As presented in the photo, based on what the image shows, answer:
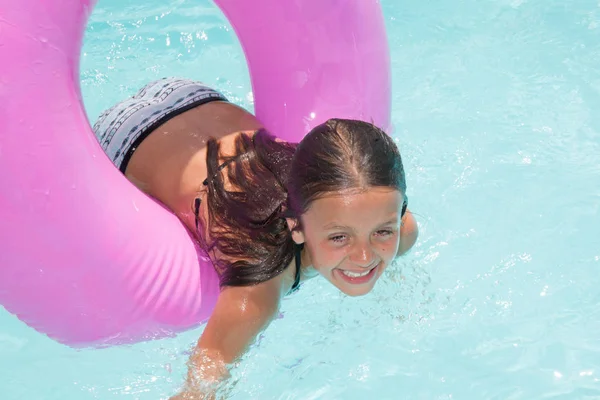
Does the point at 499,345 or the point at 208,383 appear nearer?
the point at 208,383

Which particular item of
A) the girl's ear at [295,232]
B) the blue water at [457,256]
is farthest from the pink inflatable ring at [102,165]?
the blue water at [457,256]

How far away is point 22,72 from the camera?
200cm

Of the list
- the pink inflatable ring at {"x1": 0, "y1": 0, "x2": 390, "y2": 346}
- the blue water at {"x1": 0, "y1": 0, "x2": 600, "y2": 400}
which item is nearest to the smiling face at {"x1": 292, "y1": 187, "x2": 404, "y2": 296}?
the pink inflatable ring at {"x1": 0, "y1": 0, "x2": 390, "y2": 346}

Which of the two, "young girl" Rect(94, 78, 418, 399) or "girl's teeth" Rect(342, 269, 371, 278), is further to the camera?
"girl's teeth" Rect(342, 269, 371, 278)

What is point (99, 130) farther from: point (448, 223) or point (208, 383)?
point (448, 223)

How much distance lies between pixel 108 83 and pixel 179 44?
0.46m

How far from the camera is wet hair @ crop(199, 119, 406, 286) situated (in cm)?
204

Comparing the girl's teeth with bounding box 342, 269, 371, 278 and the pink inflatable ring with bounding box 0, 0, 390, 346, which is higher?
the pink inflatable ring with bounding box 0, 0, 390, 346

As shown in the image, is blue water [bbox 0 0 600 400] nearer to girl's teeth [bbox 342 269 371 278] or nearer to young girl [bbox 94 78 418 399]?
young girl [bbox 94 78 418 399]

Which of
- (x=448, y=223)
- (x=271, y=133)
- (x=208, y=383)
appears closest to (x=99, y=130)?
(x=271, y=133)

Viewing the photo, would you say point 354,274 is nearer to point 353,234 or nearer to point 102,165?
point 353,234

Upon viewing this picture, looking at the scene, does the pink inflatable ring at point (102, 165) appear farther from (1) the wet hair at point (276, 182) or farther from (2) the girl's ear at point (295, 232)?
(2) the girl's ear at point (295, 232)

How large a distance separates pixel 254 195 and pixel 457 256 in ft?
3.67

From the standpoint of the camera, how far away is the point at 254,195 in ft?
7.61
